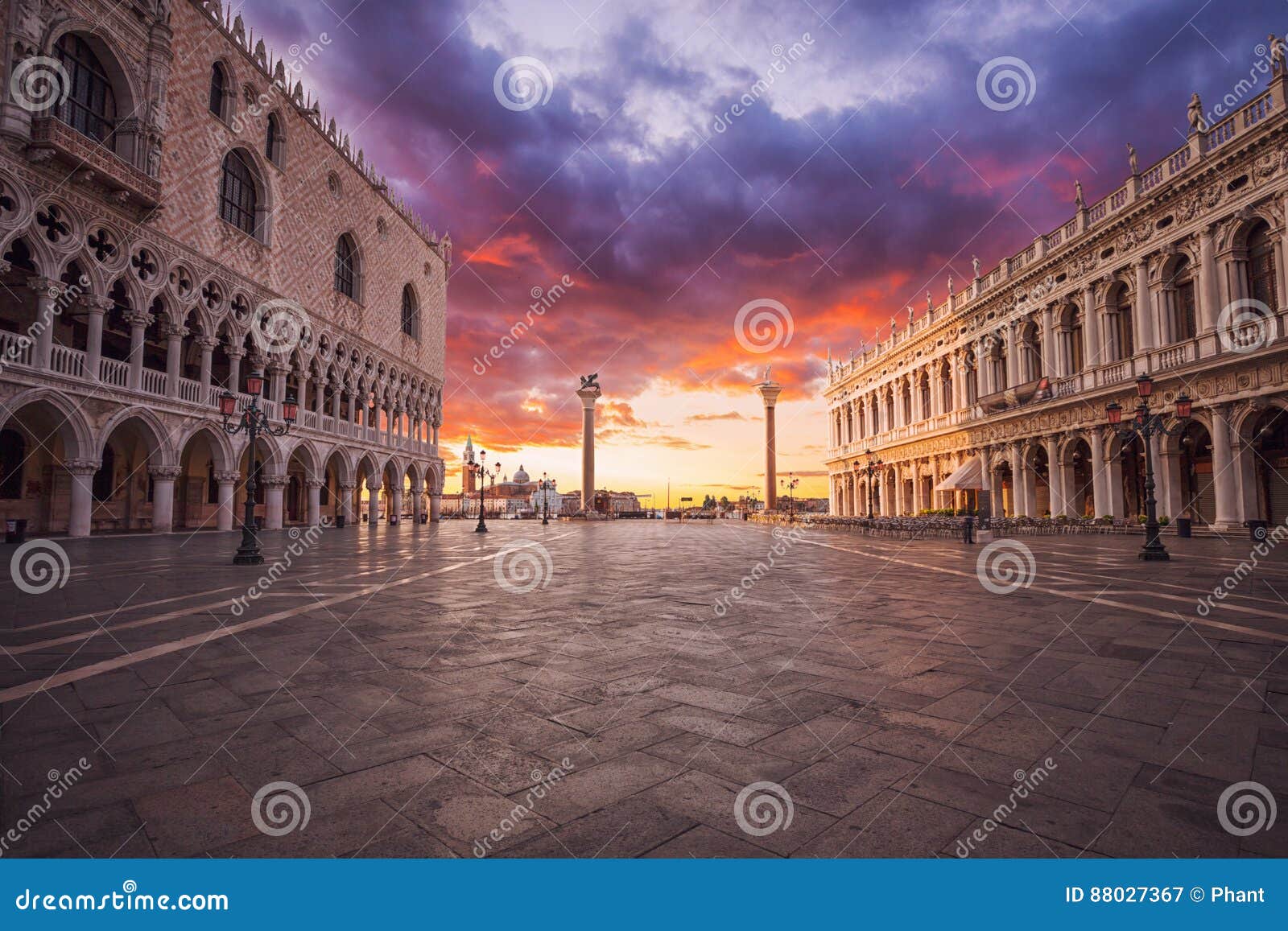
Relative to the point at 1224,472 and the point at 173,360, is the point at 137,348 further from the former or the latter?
the point at 1224,472

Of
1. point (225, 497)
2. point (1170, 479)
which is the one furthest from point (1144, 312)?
point (225, 497)

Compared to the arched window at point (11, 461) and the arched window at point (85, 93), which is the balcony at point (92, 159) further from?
the arched window at point (11, 461)

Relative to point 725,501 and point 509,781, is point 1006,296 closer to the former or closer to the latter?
point 509,781

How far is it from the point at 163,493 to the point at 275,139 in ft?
55.0

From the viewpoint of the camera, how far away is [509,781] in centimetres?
246

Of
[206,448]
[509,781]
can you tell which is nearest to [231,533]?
[206,448]

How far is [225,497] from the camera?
2388 centimetres

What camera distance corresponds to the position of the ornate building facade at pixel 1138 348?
1812 cm

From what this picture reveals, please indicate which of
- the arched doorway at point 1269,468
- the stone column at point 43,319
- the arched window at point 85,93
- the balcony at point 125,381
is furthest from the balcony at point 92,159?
the arched doorway at point 1269,468

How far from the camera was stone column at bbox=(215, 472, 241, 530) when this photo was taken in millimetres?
23391

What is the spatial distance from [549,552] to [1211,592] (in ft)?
42.8

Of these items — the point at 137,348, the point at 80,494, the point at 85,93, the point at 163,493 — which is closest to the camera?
the point at 80,494

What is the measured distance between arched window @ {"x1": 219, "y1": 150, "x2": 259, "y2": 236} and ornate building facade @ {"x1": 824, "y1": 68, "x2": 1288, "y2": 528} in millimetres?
32314

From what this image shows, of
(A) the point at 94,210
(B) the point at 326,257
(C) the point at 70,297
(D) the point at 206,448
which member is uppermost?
(B) the point at 326,257
